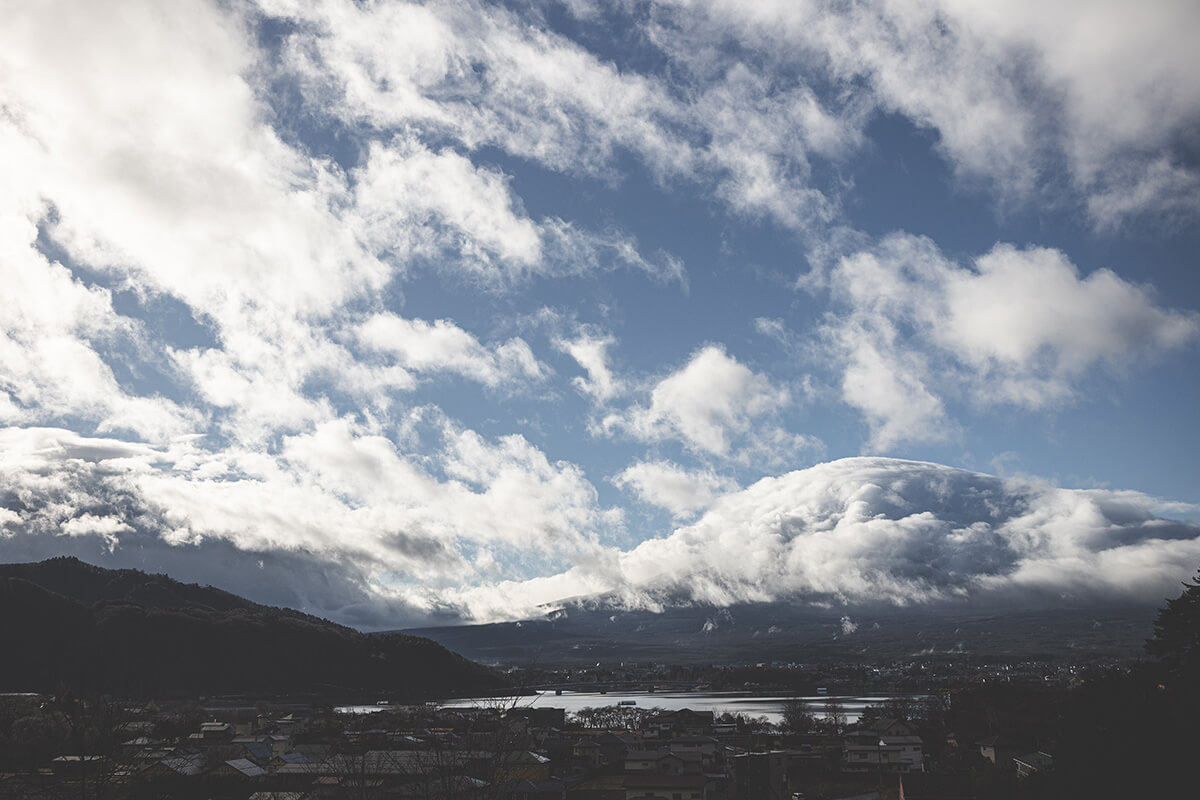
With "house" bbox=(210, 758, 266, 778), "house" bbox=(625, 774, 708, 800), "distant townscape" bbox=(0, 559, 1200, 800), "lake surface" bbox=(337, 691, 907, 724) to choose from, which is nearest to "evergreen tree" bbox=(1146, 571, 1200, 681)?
"distant townscape" bbox=(0, 559, 1200, 800)

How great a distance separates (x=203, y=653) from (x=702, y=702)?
233ft

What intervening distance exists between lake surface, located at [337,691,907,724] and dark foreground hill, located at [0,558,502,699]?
55.5 feet

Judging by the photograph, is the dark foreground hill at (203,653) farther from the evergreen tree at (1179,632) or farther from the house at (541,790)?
the evergreen tree at (1179,632)

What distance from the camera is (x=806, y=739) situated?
52.8 m

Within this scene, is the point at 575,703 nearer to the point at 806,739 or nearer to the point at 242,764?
the point at 806,739

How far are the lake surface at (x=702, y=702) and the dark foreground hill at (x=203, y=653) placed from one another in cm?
1693

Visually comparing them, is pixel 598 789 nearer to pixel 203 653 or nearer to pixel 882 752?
pixel 882 752

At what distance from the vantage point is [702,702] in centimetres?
11244

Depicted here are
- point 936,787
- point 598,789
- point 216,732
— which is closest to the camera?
point 936,787

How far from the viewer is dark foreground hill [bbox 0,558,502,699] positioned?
99.4 m

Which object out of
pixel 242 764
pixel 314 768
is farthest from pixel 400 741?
pixel 242 764

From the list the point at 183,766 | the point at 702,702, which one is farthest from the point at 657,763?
the point at 702,702

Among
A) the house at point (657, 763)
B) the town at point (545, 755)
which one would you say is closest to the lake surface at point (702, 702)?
the town at point (545, 755)

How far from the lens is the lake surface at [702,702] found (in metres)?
89.4
